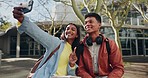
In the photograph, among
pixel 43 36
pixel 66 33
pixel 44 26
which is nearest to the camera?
pixel 43 36

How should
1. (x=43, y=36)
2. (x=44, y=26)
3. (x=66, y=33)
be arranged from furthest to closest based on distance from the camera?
(x=44, y=26), (x=66, y=33), (x=43, y=36)

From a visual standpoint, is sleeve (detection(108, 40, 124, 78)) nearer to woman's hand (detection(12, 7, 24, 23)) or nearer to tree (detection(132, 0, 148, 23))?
woman's hand (detection(12, 7, 24, 23))

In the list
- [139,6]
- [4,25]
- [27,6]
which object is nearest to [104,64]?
[27,6]

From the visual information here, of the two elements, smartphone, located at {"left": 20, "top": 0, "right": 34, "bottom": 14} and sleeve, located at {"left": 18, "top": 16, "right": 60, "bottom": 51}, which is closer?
Answer: smartphone, located at {"left": 20, "top": 0, "right": 34, "bottom": 14}

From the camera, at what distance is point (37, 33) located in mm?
1798

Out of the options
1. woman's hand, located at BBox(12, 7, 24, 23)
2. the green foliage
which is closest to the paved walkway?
woman's hand, located at BBox(12, 7, 24, 23)

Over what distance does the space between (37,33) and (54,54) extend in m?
0.31

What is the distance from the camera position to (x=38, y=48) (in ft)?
97.9

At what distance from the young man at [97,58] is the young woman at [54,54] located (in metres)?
0.12

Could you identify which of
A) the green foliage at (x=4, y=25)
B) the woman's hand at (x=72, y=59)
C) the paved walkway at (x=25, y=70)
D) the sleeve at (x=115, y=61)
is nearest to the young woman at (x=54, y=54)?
the woman's hand at (x=72, y=59)

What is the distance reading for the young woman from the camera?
175cm

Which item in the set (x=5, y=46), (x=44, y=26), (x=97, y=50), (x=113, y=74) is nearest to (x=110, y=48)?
(x=97, y=50)

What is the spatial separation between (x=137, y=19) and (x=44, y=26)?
15244 mm

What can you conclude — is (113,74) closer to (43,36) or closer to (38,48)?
(43,36)
